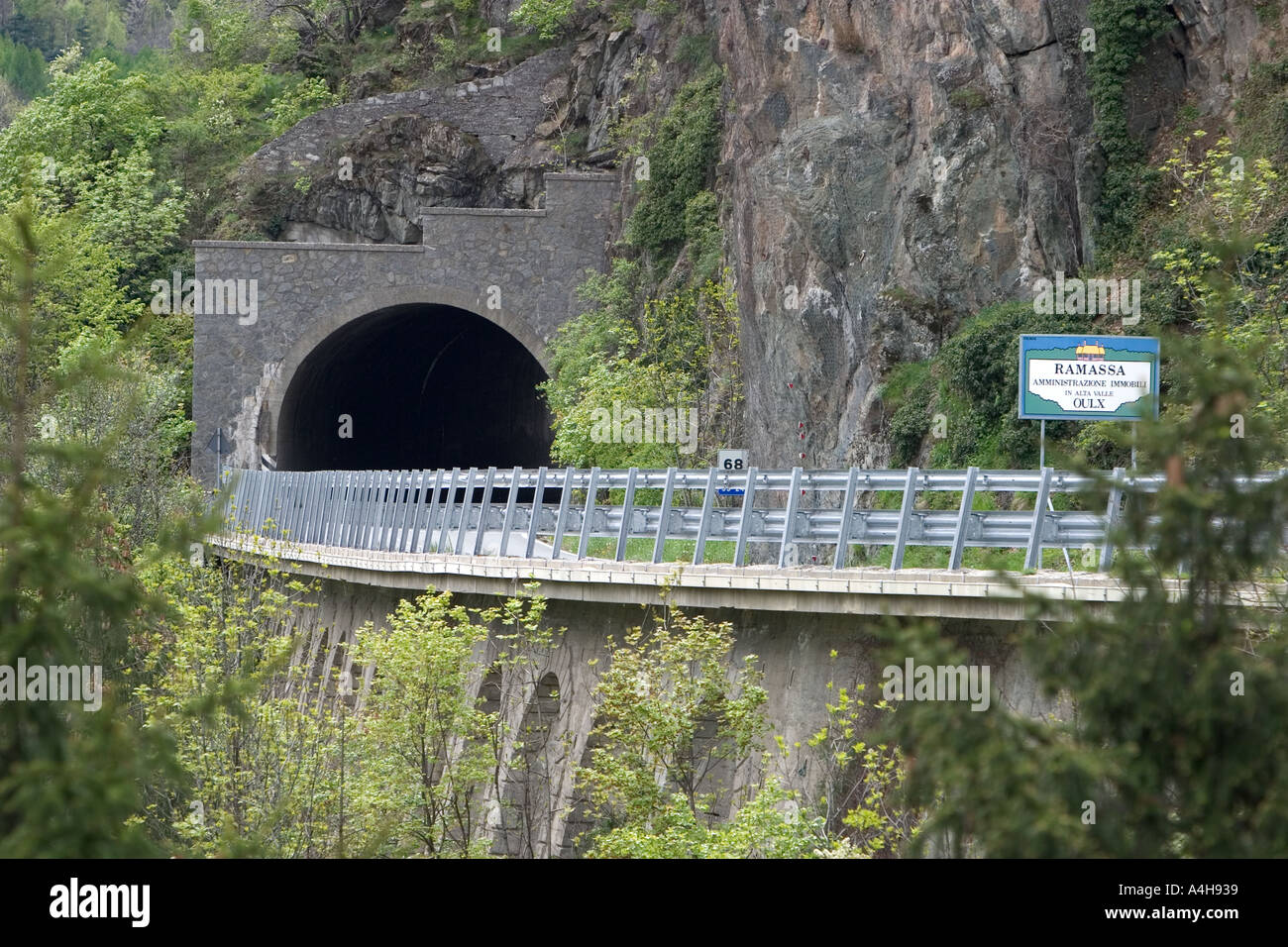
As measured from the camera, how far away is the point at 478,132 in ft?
170

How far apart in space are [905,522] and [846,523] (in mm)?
880

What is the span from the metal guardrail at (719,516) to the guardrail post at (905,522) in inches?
0.5

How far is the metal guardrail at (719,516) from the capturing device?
1585 centimetres

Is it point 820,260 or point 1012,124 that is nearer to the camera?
point 1012,124

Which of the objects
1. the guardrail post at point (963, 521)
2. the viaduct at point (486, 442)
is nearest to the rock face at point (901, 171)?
the viaduct at point (486, 442)

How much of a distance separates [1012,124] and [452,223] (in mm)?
20310

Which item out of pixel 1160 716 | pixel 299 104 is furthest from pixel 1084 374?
pixel 299 104

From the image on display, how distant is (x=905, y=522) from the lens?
16.2 metres

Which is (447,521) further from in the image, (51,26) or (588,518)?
(51,26)

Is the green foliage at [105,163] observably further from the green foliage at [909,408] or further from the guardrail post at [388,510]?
the green foliage at [909,408]

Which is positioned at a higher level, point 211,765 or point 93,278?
point 93,278

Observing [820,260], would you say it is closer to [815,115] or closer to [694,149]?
[815,115]
